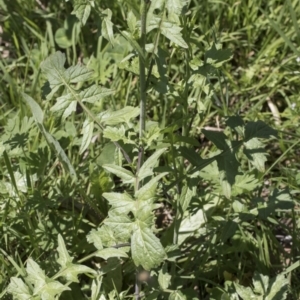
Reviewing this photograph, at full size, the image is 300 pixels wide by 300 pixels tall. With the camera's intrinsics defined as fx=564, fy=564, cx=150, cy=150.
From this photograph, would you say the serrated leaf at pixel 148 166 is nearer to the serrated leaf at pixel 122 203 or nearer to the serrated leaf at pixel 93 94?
the serrated leaf at pixel 122 203

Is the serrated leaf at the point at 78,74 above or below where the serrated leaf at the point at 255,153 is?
above

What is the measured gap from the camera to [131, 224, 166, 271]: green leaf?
154 centimetres

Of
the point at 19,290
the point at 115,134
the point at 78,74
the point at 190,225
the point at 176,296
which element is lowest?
the point at 190,225

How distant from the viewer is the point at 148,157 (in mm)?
2229

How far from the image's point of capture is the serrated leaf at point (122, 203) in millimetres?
1630

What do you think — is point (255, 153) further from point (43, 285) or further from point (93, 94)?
point (43, 285)

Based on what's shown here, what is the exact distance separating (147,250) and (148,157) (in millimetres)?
720

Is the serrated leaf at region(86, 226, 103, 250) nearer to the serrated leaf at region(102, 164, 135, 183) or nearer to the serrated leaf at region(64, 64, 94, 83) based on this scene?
the serrated leaf at region(102, 164, 135, 183)

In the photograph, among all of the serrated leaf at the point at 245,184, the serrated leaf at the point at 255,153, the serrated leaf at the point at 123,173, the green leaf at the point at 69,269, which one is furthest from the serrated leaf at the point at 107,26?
the serrated leaf at the point at 245,184

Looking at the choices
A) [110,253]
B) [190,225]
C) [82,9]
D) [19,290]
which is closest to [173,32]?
[82,9]

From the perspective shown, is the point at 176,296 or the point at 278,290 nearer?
the point at 176,296

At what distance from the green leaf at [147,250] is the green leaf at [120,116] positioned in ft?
1.30

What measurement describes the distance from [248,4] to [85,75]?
1.42 metres

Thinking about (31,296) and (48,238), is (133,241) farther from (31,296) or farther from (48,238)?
(48,238)
